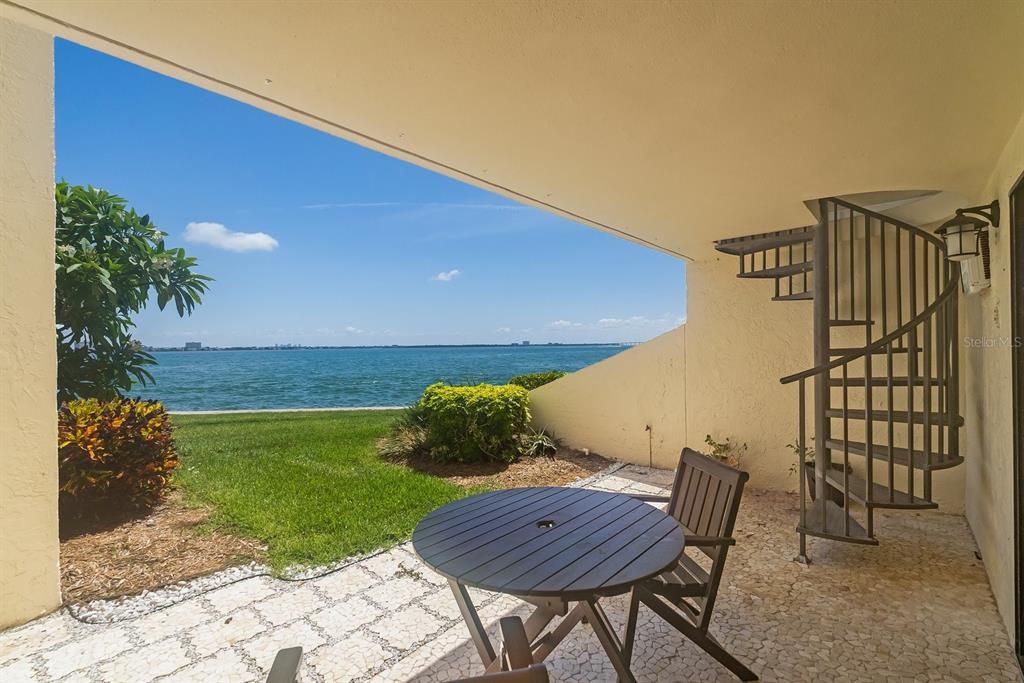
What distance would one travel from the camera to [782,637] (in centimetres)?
245

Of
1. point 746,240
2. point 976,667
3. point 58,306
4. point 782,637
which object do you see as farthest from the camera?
point 746,240

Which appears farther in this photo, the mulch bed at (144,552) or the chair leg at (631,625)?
the mulch bed at (144,552)

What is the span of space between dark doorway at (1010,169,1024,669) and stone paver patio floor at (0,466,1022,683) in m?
0.30

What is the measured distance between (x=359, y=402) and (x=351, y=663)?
20271mm

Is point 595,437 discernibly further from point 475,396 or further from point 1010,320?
point 1010,320

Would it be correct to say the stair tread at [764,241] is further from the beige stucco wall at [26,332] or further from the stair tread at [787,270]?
the beige stucco wall at [26,332]

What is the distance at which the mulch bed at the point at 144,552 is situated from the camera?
9.68ft

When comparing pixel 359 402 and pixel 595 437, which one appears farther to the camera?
pixel 359 402

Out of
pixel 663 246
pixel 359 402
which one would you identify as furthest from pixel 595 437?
pixel 359 402

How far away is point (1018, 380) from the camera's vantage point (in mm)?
2379

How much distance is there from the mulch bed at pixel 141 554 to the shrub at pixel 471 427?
8.86ft

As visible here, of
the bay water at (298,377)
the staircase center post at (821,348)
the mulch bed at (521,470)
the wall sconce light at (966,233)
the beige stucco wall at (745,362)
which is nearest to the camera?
the wall sconce light at (966,233)

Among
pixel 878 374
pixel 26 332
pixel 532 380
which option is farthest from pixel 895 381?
pixel 26 332

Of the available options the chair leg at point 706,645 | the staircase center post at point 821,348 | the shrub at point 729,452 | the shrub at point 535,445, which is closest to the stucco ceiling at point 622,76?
the staircase center post at point 821,348
